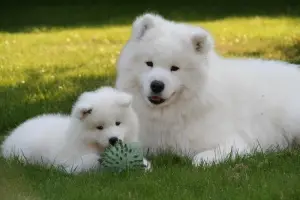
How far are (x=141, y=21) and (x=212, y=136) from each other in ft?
4.07

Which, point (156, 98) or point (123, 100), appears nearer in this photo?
point (123, 100)

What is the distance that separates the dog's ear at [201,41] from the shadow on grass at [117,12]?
13.1 metres

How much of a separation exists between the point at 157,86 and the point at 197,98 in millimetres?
494

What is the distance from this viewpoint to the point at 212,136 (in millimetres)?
6480

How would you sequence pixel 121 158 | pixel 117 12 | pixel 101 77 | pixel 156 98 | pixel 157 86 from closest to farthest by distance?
1. pixel 121 158
2. pixel 157 86
3. pixel 156 98
4. pixel 101 77
5. pixel 117 12

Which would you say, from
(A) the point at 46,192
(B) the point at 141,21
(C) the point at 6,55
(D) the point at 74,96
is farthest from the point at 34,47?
(A) the point at 46,192

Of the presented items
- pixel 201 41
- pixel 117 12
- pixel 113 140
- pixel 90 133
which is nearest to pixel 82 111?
pixel 90 133

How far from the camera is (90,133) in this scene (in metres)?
5.89

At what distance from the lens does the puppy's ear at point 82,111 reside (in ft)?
18.8

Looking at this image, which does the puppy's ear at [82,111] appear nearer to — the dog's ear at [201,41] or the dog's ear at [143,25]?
the dog's ear at [143,25]

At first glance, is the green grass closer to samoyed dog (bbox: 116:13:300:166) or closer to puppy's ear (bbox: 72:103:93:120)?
samoyed dog (bbox: 116:13:300:166)

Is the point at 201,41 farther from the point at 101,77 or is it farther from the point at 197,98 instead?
the point at 101,77

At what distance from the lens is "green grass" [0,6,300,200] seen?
516 cm

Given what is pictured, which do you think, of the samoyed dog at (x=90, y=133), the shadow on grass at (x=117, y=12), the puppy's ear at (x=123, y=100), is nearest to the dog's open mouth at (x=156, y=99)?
the samoyed dog at (x=90, y=133)
